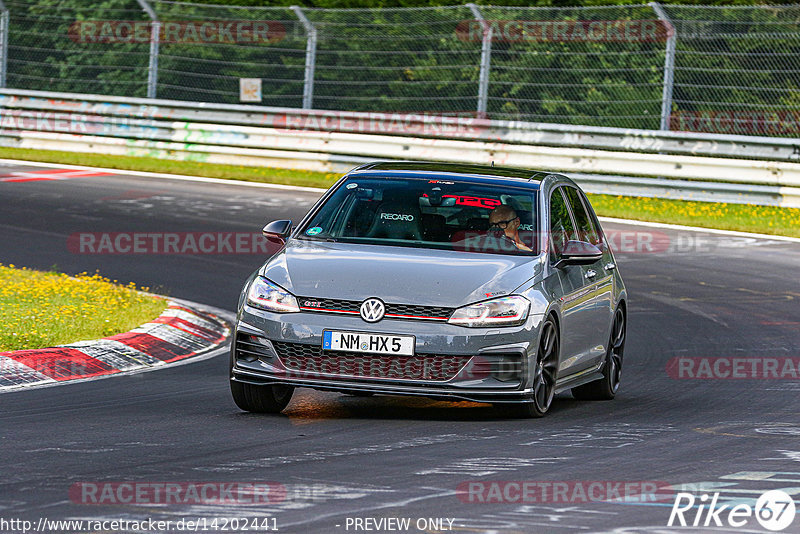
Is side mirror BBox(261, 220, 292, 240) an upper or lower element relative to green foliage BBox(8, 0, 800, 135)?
lower

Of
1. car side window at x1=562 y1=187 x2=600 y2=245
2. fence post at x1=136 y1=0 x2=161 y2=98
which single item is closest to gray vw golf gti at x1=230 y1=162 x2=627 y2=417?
car side window at x1=562 y1=187 x2=600 y2=245

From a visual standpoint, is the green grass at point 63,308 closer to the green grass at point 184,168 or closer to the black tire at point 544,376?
the black tire at point 544,376

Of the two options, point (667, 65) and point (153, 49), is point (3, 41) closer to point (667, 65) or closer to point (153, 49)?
point (153, 49)

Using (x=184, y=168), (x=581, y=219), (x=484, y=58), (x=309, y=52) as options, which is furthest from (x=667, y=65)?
(x=581, y=219)

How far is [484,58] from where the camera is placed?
79.7 feet

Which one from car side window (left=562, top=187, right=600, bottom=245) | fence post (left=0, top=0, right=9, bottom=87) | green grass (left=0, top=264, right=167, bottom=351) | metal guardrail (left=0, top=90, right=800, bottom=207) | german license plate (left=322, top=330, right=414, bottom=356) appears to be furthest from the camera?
fence post (left=0, top=0, right=9, bottom=87)

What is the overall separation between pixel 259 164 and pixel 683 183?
7.55 meters

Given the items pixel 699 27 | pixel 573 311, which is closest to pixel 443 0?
pixel 699 27

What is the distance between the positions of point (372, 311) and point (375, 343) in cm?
18

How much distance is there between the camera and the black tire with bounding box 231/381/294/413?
8.97m

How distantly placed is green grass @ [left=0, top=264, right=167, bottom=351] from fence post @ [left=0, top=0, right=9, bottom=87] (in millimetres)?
15104

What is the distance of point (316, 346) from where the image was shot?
8.62 m

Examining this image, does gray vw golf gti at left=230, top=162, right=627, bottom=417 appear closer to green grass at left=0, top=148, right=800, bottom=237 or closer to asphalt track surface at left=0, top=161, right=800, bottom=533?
asphalt track surface at left=0, top=161, right=800, bottom=533

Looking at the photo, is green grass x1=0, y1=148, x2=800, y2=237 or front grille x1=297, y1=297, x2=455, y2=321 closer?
front grille x1=297, y1=297, x2=455, y2=321
